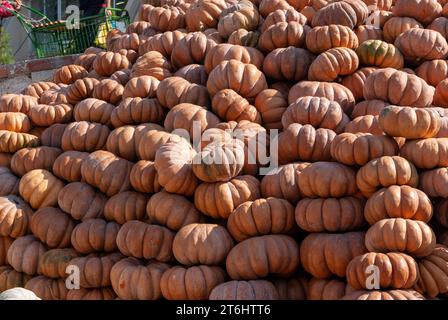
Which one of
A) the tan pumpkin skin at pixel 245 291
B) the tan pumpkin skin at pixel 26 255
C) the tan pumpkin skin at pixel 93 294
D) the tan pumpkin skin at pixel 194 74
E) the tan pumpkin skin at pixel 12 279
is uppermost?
the tan pumpkin skin at pixel 194 74

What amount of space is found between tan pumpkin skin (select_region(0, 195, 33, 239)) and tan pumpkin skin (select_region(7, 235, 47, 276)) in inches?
5.5

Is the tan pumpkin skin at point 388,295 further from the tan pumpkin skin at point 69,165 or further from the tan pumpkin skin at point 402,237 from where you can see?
the tan pumpkin skin at point 69,165

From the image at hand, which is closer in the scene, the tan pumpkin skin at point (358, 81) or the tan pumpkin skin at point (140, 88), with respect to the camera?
the tan pumpkin skin at point (358, 81)

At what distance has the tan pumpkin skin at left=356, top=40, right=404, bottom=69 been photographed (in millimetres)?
5293

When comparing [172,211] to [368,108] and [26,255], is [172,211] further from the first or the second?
[368,108]

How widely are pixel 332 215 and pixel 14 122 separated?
357 cm

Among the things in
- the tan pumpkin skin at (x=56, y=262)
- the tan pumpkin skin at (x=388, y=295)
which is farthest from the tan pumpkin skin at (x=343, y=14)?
the tan pumpkin skin at (x=56, y=262)

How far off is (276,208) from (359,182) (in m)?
0.61

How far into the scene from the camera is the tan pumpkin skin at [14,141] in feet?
18.5

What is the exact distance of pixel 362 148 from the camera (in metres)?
4.05

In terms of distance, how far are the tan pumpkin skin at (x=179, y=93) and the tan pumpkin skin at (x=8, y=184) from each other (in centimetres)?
156

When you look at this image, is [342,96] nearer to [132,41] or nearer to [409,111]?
[409,111]

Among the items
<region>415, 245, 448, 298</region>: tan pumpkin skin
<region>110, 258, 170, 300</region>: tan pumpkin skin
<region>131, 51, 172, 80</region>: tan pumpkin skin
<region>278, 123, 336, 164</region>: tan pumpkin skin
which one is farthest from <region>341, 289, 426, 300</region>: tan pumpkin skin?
<region>131, 51, 172, 80</region>: tan pumpkin skin
